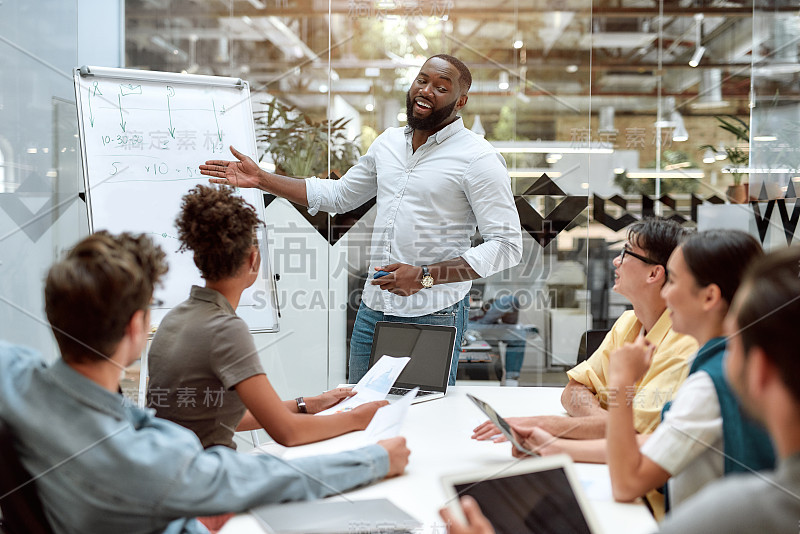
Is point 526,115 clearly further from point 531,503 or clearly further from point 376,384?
point 531,503

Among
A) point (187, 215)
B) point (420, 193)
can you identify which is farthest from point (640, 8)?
point (187, 215)


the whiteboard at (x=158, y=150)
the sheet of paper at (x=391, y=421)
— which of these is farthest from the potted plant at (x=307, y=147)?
the sheet of paper at (x=391, y=421)

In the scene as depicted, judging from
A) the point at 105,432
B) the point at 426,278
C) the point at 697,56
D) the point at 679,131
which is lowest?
the point at 105,432

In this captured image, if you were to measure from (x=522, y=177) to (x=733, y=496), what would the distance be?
3286 mm

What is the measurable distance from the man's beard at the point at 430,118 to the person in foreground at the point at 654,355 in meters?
0.93

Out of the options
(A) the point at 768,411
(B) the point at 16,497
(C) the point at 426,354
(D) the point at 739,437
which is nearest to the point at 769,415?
(A) the point at 768,411

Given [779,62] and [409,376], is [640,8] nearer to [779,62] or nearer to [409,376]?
[779,62]

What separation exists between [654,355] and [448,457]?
0.53 meters

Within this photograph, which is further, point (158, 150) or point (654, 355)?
point (158, 150)

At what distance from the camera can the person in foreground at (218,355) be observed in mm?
1376

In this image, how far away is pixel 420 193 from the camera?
92.5 inches

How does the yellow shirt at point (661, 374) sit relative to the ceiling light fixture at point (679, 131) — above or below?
below

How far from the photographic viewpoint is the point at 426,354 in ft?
6.34

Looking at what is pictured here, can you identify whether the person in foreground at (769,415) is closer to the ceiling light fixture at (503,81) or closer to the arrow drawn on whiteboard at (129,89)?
the arrow drawn on whiteboard at (129,89)
